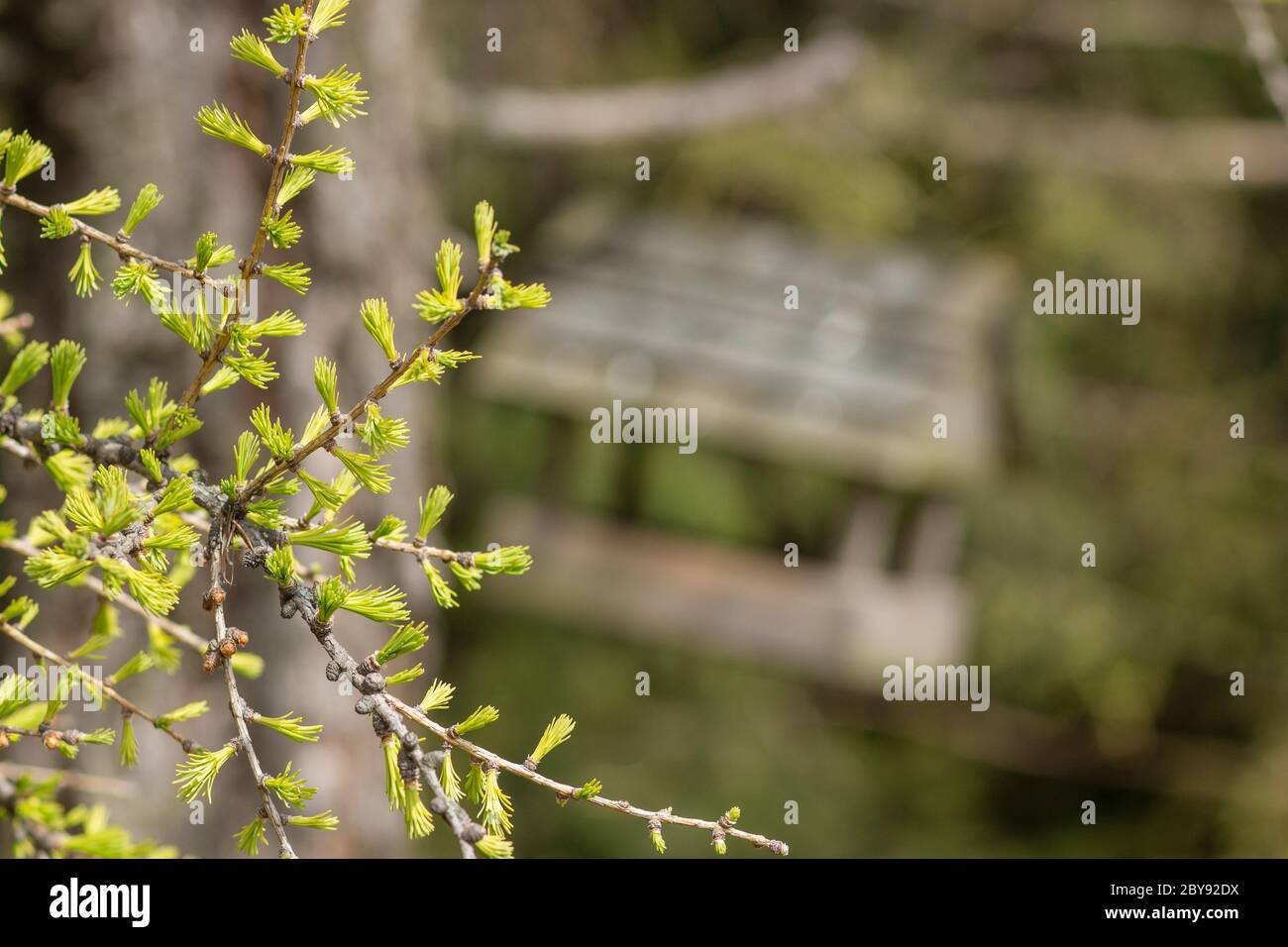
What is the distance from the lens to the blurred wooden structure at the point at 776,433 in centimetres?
224

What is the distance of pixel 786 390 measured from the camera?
7.36 ft

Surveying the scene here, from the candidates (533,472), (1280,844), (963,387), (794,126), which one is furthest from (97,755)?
(1280,844)

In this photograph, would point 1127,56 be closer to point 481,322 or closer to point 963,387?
point 963,387

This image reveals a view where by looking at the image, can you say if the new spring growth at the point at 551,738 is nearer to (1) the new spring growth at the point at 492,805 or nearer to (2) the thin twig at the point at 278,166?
(1) the new spring growth at the point at 492,805

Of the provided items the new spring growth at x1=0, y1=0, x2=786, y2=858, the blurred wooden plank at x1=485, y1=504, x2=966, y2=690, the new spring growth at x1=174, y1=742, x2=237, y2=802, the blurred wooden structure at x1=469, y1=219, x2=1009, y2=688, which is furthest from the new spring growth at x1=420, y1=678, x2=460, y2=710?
the blurred wooden plank at x1=485, y1=504, x2=966, y2=690

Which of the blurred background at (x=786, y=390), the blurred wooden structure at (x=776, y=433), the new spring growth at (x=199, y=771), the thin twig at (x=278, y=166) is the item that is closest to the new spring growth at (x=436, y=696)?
the new spring growth at (x=199, y=771)

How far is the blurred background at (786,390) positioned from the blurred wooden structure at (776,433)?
1 centimetres

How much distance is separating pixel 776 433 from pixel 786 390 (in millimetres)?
92

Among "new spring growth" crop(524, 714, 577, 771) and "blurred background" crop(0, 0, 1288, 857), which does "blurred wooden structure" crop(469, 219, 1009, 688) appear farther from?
"new spring growth" crop(524, 714, 577, 771)

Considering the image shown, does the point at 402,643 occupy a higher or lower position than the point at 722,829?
higher

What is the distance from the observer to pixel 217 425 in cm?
150

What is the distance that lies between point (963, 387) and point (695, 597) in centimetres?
75

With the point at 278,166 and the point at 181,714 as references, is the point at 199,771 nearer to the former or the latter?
the point at 181,714

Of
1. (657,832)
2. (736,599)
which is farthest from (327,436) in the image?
(736,599)
